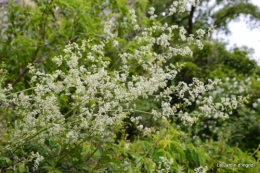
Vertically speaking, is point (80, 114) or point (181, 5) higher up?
point (181, 5)

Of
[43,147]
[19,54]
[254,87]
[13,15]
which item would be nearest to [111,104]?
[43,147]

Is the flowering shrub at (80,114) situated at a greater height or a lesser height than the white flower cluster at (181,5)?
lesser

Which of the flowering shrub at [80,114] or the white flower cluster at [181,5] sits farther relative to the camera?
the white flower cluster at [181,5]

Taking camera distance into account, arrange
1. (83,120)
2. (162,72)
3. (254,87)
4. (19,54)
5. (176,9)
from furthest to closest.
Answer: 1. (254,87)
2. (19,54)
3. (176,9)
4. (162,72)
5. (83,120)

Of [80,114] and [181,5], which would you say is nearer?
[80,114]

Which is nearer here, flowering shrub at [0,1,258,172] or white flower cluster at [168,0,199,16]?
flowering shrub at [0,1,258,172]

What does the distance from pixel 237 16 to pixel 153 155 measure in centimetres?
1042

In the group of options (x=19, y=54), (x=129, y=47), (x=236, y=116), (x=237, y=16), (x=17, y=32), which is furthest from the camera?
(x=237, y=16)

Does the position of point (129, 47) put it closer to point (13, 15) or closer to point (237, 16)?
point (13, 15)

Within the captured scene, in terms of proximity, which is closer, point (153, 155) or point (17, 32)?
point (153, 155)

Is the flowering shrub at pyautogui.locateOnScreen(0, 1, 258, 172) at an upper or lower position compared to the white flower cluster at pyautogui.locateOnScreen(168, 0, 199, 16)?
lower

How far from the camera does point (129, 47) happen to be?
11.7ft

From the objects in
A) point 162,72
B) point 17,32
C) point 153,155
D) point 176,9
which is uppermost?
point 17,32

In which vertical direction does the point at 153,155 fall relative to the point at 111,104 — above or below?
below
